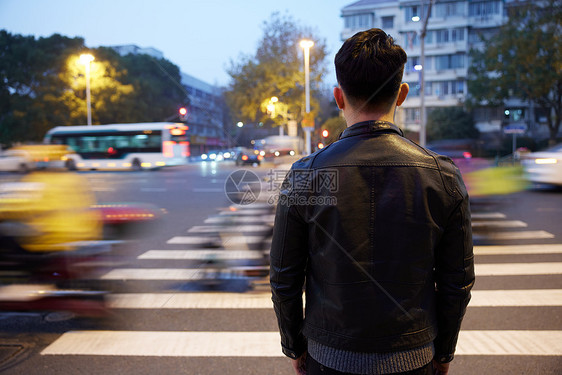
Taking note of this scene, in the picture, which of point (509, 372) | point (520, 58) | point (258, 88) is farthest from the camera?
point (258, 88)

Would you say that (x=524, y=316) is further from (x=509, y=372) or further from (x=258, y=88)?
(x=258, y=88)

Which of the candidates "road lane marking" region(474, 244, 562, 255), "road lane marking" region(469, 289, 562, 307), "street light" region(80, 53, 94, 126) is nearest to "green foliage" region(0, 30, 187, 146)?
"street light" region(80, 53, 94, 126)

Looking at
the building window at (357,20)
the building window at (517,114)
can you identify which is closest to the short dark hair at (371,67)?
the building window at (517,114)

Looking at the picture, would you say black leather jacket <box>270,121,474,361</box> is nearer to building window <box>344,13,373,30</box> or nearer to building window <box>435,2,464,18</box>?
building window <box>344,13,373,30</box>

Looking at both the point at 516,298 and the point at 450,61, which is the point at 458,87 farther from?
the point at 516,298

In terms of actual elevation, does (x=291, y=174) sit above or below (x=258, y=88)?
below

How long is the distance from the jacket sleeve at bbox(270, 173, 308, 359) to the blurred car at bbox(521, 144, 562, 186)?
1334cm

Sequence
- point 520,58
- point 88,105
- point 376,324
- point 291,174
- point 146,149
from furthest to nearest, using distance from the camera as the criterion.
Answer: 1. point 88,105
2. point 520,58
3. point 146,149
4. point 291,174
5. point 376,324

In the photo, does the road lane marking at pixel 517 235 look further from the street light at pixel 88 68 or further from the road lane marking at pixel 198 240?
the street light at pixel 88 68

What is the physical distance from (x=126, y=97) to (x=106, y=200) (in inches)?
1039

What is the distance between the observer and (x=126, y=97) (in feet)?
124

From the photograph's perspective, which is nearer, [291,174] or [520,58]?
[291,174]

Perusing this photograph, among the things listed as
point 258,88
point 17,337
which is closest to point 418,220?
point 17,337

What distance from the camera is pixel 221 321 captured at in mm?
4289
